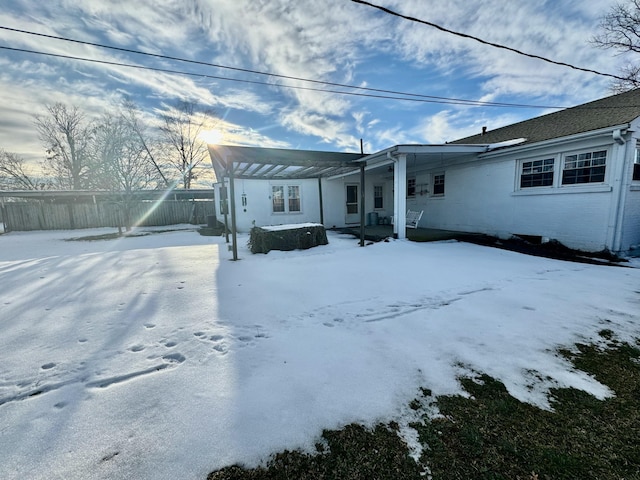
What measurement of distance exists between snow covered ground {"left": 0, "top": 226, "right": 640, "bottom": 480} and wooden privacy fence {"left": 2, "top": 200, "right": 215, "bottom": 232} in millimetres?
13564

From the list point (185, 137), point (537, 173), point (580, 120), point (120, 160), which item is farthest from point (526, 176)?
point (185, 137)

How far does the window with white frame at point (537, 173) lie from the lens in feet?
26.1

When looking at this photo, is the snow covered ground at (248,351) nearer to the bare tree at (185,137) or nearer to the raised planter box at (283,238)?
the raised planter box at (283,238)

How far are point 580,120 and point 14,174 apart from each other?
37.6 meters

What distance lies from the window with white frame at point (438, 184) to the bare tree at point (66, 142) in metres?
25.1

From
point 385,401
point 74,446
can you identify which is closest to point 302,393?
point 385,401

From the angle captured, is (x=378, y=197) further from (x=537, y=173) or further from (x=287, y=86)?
(x=287, y=86)

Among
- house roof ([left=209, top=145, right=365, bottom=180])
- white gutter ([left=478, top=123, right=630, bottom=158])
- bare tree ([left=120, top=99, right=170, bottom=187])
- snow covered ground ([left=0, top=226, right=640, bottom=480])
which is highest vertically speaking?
bare tree ([left=120, top=99, right=170, bottom=187])

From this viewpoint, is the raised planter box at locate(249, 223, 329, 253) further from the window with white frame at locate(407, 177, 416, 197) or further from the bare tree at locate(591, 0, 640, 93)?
the bare tree at locate(591, 0, 640, 93)

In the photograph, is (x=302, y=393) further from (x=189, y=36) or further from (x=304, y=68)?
(x=304, y=68)

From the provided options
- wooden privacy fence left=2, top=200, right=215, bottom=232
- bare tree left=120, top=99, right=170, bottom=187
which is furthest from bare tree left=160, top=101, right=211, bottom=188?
wooden privacy fence left=2, top=200, right=215, bottom=232

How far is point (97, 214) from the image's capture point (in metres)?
17.7

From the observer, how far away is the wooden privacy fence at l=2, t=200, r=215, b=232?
1619cm

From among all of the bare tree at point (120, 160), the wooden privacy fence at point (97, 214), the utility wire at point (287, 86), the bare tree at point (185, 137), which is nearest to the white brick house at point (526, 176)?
Answer: the utility wire at point (287, 86)
